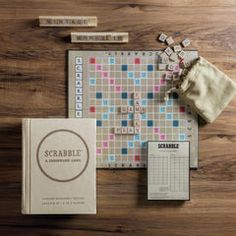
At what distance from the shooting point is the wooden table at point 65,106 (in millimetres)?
1638

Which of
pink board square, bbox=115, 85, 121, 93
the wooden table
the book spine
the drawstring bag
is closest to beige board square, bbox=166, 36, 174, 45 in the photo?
the wooden table

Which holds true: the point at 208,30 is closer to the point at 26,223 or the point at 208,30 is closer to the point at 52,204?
the point at 52,204

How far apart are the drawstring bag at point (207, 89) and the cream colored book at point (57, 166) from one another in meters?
0.42

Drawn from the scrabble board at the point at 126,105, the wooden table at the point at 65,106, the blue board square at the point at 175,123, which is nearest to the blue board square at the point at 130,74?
the scrabble board at the point at 126,105

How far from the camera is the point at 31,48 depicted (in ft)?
5.38

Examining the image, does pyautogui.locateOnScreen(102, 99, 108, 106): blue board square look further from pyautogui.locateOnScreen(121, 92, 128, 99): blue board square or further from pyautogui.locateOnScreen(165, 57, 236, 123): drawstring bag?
pyautogui.locateOnScreen(165, 57, 236, 123): drawstring bag

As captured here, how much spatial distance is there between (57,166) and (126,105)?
364mm

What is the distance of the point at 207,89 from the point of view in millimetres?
1630

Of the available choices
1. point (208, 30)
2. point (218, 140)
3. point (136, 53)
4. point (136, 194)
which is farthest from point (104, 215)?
point (208, 30)

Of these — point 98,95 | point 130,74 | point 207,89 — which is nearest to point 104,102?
point 98,95

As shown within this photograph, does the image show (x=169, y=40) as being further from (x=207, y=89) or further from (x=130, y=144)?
(x=130, y=144)

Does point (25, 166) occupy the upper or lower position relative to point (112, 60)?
lower

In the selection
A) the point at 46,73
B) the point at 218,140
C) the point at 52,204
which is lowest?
the point at 52,204

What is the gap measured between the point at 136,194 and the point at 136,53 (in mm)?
560
